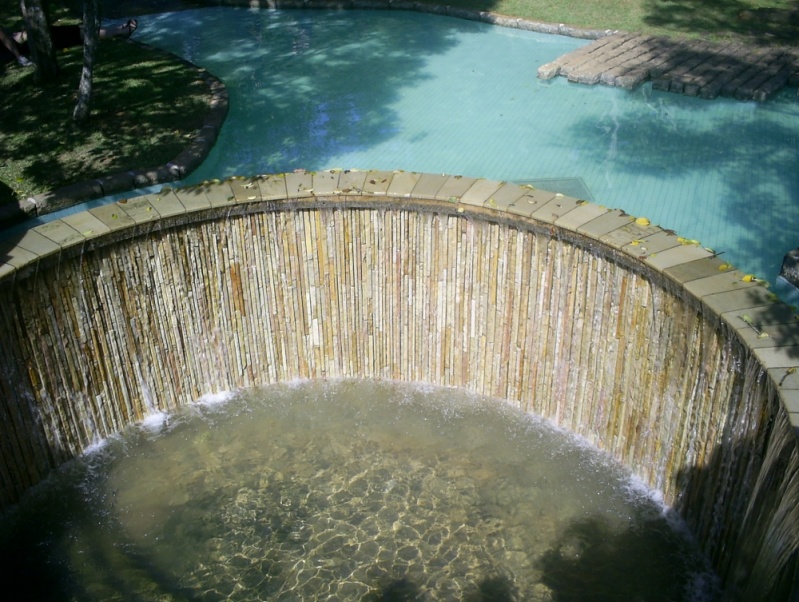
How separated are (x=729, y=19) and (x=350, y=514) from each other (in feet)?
26.1

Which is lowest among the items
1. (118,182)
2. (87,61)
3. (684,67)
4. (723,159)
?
(723,159)

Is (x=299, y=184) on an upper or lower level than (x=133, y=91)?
upper

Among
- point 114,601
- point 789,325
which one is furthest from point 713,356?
point 114,601

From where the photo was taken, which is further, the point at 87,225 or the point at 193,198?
the point at 193,198

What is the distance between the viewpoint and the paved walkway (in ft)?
27.3

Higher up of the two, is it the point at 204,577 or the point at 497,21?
the point at 497,21

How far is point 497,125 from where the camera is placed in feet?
25.7

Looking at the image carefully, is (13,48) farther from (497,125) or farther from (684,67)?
(684,67)

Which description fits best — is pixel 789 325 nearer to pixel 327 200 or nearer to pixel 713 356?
pixel 713 356

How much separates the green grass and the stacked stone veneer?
162 cm

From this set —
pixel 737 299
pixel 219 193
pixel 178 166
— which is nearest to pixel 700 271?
pixel 737 299

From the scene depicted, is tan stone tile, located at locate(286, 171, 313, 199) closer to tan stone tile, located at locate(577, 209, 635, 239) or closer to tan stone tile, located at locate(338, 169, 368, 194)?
tan stone tile, located at locate(338, 169, 368, 194)

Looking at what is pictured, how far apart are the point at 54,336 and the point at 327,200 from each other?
190 centimetres

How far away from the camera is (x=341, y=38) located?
9.97 meters
